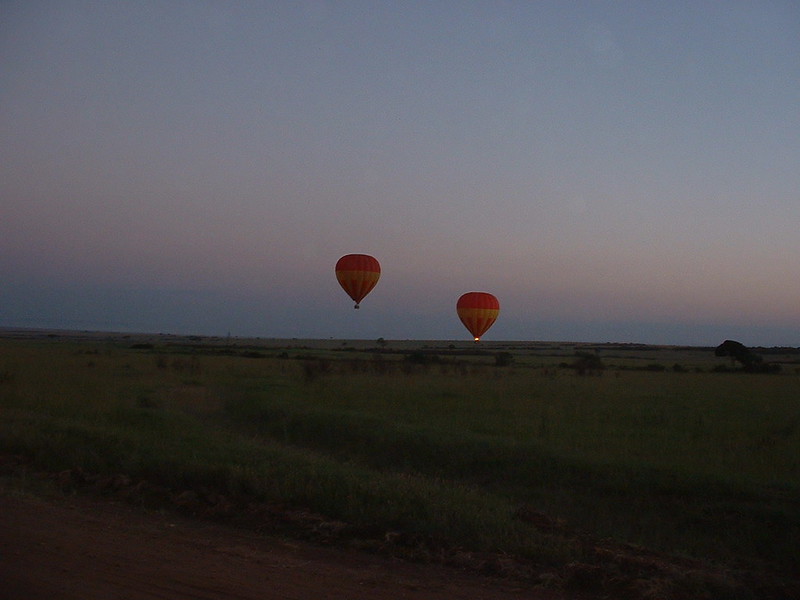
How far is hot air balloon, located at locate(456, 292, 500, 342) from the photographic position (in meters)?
33.1

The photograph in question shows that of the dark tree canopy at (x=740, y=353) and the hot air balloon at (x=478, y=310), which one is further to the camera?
the dark tree canopy at (x=740, y=353)

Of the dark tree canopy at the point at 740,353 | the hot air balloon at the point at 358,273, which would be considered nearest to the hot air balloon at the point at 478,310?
the hot air balloon at the point at 358,273

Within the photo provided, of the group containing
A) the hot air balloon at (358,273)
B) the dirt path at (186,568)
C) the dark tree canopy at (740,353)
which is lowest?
the dirt path at (186,568)

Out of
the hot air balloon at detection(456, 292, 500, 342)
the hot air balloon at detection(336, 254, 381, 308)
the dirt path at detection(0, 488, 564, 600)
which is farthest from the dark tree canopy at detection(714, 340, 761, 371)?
the dirt path at detection(0, 488, 564, 600)

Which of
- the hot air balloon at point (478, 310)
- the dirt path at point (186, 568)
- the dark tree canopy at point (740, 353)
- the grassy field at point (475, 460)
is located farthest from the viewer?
the dark tree canopy at point (740, 353)

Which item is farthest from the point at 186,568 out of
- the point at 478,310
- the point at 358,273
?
the point at 478,310

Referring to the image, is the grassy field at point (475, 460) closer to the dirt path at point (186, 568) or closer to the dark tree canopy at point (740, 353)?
the dirt path at point (186, 568)

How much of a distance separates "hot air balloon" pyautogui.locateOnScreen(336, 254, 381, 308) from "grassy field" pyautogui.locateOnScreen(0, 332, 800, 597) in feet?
19.9

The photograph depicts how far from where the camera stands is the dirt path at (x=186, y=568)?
19.5ft

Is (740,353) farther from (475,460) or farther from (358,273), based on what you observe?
(475,460)

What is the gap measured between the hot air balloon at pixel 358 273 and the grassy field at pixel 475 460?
6.06 meters

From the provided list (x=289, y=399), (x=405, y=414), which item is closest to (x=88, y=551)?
(x=405, y=414)

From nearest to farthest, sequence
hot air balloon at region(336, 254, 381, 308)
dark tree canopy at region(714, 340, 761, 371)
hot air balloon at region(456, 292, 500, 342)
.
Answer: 1. hot air balloon at region(336, 254, 381, 308)
2. hot air balloon at region(456, 292, 500, 342)
3. dark tree canopy at region(714, 340, 761, 371)

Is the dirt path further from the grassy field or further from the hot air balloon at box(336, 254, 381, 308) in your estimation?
the hot air balloon at box(336, 254, 381, 308)
